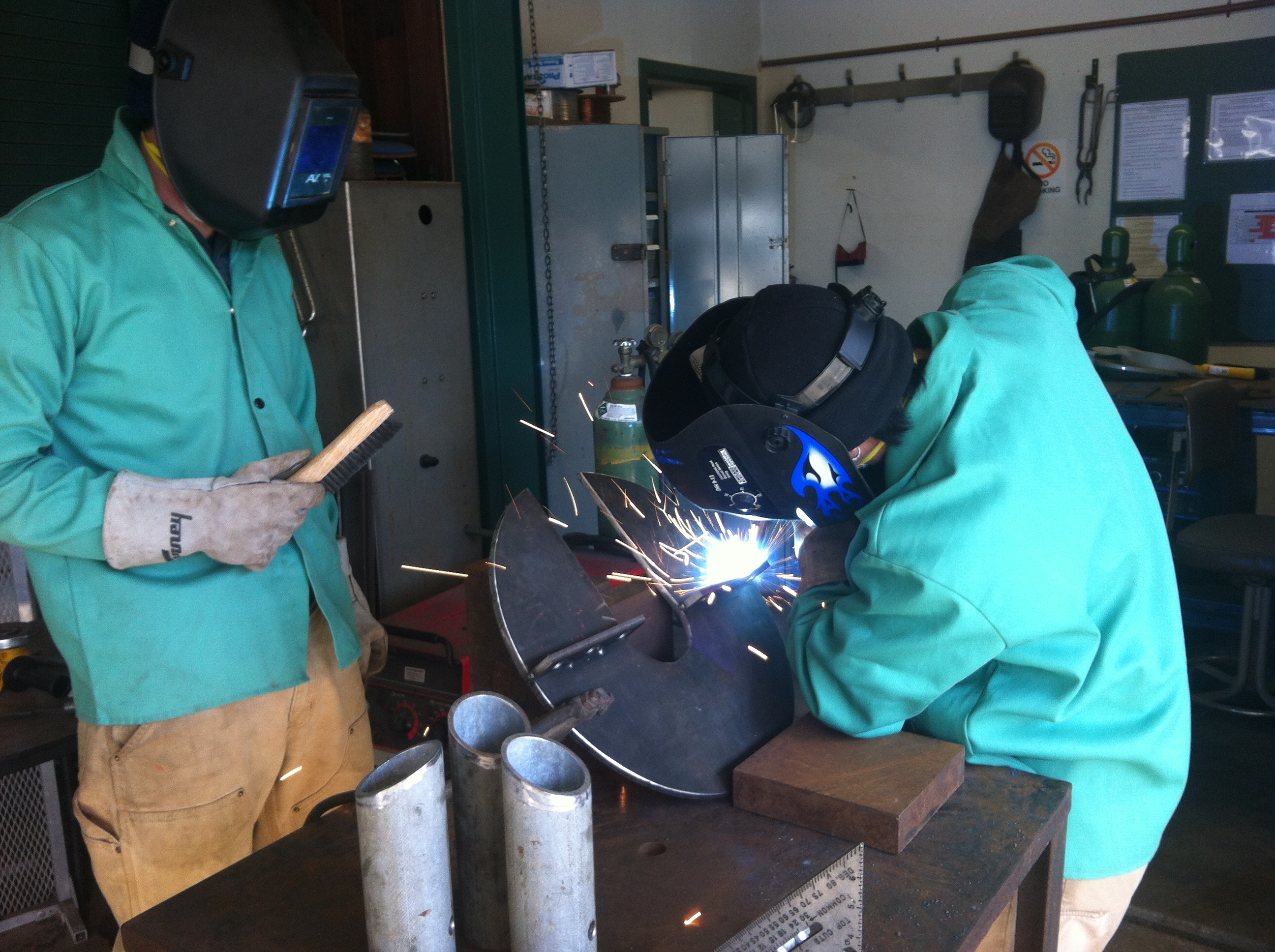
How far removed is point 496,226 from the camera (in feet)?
10.4

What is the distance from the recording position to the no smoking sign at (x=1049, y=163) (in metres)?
5.02

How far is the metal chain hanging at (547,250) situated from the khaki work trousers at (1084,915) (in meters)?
2.44

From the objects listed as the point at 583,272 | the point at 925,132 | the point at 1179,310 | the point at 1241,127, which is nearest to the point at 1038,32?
the point at 925,132

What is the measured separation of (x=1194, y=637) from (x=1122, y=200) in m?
2.20

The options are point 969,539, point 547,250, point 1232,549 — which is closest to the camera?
point 969,539

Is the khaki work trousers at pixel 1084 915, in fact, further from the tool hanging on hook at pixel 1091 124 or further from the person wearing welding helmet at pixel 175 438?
the tool hanging on hook at pixel 1091 124

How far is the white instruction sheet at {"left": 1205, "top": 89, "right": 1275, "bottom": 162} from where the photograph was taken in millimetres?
4555

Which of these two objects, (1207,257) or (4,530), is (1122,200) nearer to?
(1207,257)

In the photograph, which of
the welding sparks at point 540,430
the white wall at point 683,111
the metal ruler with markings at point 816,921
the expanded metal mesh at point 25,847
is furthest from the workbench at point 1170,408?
the white wall at point 683,111

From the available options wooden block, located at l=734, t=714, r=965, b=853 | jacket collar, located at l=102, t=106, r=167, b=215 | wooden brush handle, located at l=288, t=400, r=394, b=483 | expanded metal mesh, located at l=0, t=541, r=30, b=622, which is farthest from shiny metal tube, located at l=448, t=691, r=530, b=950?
expanded metal mesh, located at l=0, t=541, r=30, b=622

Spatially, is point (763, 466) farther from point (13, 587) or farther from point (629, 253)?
point (629, 253)

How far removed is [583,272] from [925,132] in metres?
2.58

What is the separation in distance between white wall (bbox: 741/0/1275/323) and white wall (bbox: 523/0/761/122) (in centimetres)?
24

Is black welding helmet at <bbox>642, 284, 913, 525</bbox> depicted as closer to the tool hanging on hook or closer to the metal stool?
the metal stool
